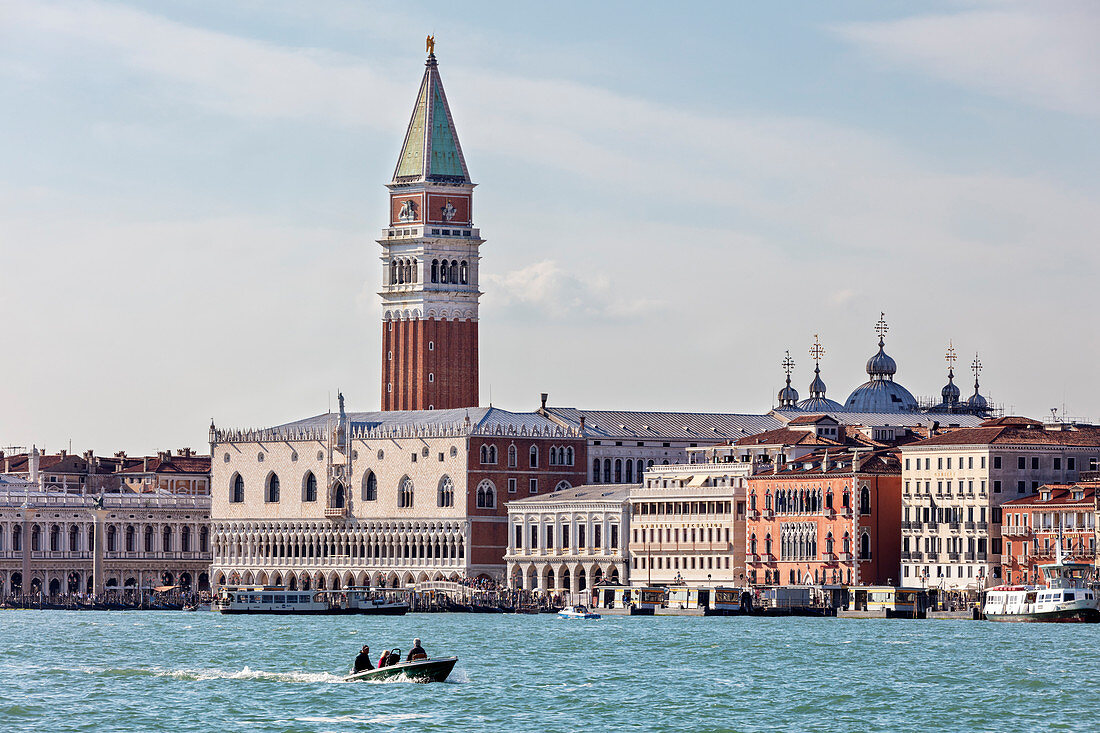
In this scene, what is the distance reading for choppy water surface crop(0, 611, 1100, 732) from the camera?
73125 mm

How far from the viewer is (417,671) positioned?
79.8 metres

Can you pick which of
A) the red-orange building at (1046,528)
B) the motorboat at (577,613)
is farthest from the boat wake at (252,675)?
the red-orange building at (1046,528)

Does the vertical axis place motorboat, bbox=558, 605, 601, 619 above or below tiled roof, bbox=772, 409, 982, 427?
below

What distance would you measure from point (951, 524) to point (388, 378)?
2051 inches

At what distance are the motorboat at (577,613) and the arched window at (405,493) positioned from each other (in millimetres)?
27143

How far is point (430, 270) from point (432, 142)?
806 centimetres

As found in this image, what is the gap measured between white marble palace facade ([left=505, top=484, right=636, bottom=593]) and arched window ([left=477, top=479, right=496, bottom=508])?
3.01m

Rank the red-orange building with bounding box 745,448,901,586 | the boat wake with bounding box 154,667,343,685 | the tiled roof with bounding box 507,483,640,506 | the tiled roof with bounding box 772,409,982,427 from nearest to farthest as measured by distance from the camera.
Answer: the boat wake with bounding box 154,667,343,685, the red-orange building with bounding box 745,448,901,586, the tiled roof with bounding box 507,483,640,506, the tiled roof with bounding box 772,409,982,427

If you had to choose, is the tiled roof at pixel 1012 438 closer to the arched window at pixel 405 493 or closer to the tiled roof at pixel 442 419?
the tiled roof at pixel 442 419

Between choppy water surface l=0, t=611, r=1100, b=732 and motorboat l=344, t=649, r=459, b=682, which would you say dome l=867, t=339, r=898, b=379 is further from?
motorboat l=344, t=649, r=459, b=682

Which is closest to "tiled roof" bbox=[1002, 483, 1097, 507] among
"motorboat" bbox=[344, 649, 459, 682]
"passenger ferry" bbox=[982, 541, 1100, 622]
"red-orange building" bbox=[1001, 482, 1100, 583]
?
"red-orange building" bbox=[1001, 482, 1100, 583]

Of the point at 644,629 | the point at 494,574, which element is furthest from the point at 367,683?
the point at 494,574

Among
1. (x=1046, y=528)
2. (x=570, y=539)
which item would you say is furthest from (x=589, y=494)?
(x=1046, y=528)

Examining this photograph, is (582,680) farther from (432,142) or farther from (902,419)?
(432,142)
